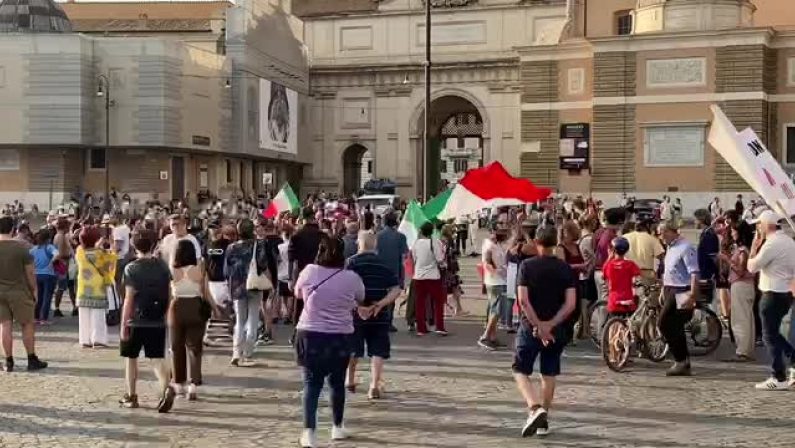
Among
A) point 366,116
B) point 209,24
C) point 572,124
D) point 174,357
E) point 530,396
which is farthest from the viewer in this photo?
point 209,24

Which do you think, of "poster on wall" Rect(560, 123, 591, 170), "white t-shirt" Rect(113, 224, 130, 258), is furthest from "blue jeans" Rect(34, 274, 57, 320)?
"poster on wall" Rect(560, 123, 591, 170)

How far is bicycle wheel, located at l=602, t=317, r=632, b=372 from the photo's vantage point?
1273cm

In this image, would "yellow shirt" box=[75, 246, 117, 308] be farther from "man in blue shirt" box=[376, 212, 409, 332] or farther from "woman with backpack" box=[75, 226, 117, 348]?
"man in blue shirt" box=[376, 212, 409, 332]

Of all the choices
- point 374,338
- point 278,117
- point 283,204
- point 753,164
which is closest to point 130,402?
point 374,338

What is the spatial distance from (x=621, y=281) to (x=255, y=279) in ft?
14.9

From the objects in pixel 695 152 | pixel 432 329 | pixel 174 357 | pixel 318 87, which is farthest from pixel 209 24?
pixel 174 357

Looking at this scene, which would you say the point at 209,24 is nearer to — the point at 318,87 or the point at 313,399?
the point at 318,87

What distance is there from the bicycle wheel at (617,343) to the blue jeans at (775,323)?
1665 mm

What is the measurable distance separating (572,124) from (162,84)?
20118mm

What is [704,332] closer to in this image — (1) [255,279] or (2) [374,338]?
(2) [374,338]

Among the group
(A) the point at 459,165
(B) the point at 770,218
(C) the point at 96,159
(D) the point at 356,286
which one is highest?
(A) the point at 459,165

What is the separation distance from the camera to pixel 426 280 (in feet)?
52.4

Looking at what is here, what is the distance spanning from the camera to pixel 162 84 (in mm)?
51688

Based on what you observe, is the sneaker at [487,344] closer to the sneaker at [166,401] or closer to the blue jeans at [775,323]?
the blue jeans at [775,323]
